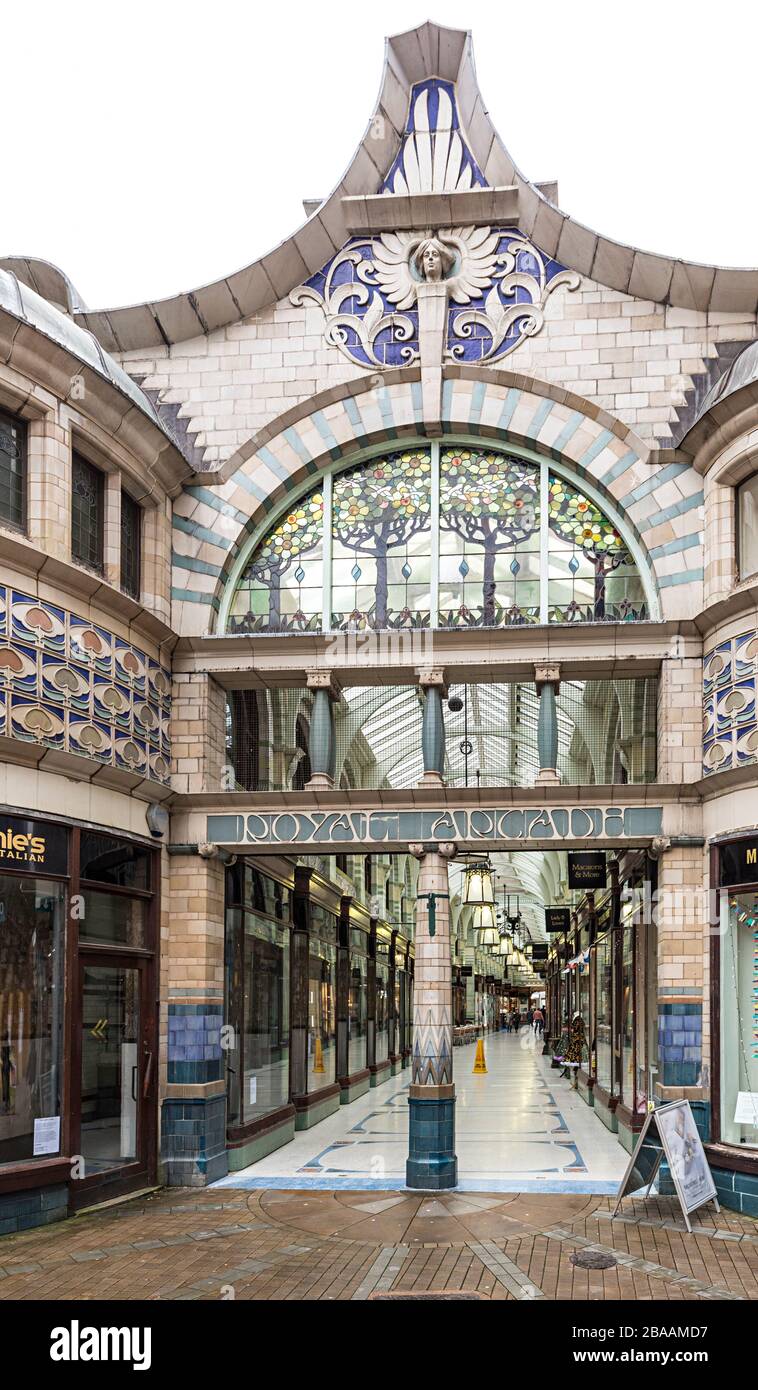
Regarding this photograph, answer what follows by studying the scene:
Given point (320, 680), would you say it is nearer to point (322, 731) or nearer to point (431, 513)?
point (322, 731)

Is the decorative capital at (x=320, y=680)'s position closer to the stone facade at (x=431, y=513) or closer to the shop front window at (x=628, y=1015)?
the stone facade at (x=431, y=513)

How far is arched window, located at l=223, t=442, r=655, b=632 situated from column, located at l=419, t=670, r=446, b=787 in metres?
0.68

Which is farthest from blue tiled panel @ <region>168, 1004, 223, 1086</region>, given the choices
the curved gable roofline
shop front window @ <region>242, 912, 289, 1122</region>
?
the curved gable roofline

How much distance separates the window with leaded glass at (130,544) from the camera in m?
13.8

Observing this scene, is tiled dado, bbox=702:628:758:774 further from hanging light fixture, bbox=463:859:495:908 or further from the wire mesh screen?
hanging light fixture, bbox=463:859:495:908

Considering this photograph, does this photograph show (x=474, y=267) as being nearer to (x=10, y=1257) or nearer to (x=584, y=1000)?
(x=10, y=1257)

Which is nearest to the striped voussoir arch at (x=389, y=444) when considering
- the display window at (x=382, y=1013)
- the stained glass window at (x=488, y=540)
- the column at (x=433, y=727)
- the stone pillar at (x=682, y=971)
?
the stained glass window at (x=488, y=540)

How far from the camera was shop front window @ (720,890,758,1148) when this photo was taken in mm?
12469

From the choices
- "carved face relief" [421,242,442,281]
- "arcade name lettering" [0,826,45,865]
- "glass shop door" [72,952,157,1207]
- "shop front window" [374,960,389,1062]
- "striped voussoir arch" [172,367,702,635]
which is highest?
"carved face relief" [421,242,442,281]

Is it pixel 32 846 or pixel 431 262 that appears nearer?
pixel 32 846

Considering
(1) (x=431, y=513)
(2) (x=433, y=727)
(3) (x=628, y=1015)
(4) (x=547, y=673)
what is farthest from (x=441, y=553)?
(3) (x=628, y=1015)

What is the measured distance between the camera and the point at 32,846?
1138 centimetres

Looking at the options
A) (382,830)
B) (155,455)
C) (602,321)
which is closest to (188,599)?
(155,455)

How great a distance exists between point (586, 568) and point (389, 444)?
2715 millimetres
